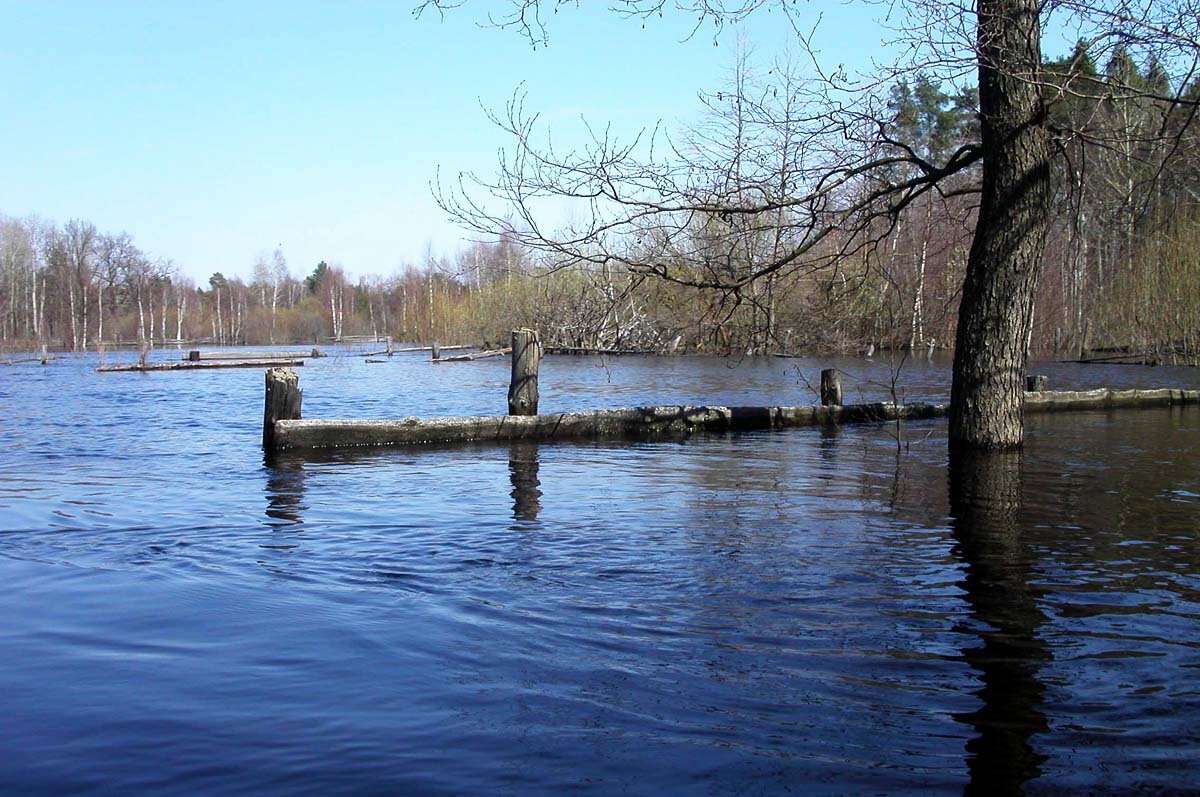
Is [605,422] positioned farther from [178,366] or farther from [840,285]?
[178,366]

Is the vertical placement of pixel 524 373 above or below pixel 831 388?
above

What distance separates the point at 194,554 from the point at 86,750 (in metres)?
3.51

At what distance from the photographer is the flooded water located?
3.67m

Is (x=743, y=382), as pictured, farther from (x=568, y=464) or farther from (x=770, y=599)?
(x=770, y=599)

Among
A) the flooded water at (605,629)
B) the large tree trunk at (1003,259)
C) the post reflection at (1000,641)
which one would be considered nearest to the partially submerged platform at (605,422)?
the flooded water at (605,629)

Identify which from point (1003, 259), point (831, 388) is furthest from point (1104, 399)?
point (1003, 259)

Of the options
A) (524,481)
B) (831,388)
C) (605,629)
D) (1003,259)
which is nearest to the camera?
(605,629)

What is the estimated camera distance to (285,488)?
1011cm

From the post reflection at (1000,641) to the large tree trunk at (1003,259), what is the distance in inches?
74.4

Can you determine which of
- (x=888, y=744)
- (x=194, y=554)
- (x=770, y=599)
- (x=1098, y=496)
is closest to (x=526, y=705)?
(x=888, y=744)

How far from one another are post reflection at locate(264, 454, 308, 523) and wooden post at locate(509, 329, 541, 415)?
326cm

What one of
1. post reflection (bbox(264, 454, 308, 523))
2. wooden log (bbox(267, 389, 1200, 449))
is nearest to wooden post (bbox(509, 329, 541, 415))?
wooden log (bbox(267, 389, 1200, 449))

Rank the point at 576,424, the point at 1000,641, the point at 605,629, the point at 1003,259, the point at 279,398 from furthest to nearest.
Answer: the point at 576,424 → the point at 279,398 → the point at 1003,259 → the point at 605,629 → the point at 1000,641

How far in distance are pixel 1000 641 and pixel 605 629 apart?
186cm
